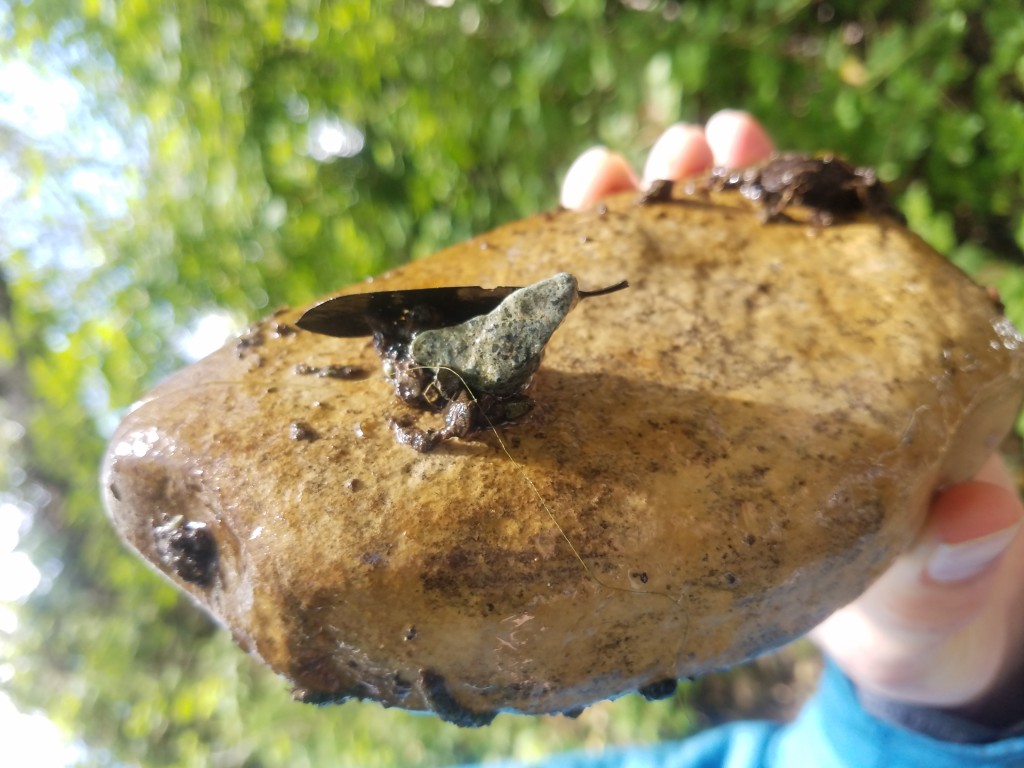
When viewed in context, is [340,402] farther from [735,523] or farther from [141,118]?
[141,118]

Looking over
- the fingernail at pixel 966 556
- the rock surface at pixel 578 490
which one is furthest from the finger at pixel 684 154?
the fingernail at pixel 966 556

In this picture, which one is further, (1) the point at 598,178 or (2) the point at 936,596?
(1) the point at 598,178

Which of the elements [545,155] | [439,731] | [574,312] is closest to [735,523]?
[574,312]

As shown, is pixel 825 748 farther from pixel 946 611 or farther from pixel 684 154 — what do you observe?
pixel 684 154

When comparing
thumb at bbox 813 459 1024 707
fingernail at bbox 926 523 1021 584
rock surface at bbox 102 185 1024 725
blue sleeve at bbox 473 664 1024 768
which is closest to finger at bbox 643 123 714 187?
rock surface at bbox 102 185 1024 725

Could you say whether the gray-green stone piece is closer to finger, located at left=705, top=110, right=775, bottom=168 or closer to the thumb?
the thumb

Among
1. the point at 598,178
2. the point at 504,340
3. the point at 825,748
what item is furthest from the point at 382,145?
the point at 825,748
